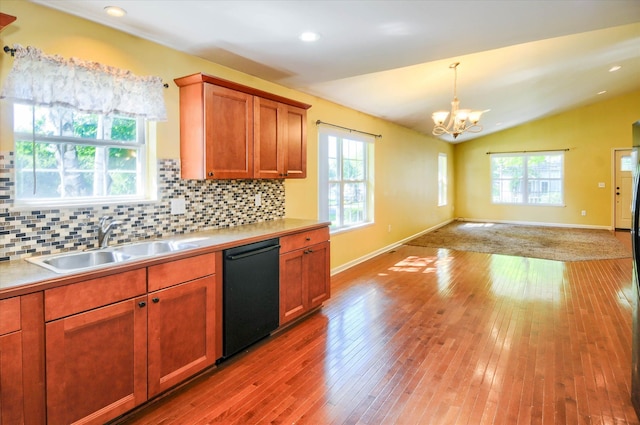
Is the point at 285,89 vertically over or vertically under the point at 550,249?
over

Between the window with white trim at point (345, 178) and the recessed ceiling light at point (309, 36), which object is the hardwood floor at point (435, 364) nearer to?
the window with white trim at point (345, 178)

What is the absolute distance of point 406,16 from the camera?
89.9 inches

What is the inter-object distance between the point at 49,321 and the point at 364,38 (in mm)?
2499

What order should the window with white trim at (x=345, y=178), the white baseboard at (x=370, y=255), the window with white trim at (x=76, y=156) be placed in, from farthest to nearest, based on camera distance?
1. the white baseboard at (x=370, y=255)
2. the window with white trim at (x=345, y=178)
3. the window with white trim at (x=76, y=156)

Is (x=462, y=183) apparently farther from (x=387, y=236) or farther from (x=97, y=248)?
Result: (x=97, y=248)

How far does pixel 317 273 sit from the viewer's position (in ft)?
11.4

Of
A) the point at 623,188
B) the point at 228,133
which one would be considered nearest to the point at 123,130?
the point at 228,133

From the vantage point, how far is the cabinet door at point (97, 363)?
163 centimetres

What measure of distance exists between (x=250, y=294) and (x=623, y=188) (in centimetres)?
1001

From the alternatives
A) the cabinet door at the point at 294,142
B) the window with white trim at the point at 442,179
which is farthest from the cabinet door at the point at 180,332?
the window with white trim at the point at 442,179

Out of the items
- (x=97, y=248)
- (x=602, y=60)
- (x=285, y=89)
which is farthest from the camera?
(x=602, y=60)

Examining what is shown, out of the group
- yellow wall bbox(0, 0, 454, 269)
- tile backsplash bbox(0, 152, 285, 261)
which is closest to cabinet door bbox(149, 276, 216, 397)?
tile backsplash bbox(0, 152, 285, 261)

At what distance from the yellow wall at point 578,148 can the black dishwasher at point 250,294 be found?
9.32 meters

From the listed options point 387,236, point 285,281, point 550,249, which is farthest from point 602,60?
point 285,281
